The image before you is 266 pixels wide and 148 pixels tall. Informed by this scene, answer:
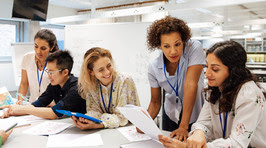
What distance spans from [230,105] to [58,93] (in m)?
1.41

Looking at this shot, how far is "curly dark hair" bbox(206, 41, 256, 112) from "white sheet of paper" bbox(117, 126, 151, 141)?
1.65ft

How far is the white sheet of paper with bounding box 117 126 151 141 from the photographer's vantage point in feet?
4.54

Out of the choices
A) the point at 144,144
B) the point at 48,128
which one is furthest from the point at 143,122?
the point at 48,128

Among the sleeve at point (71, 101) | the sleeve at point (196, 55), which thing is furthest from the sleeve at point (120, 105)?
the sleeve at point (196, 55)

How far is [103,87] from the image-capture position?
1698 mm

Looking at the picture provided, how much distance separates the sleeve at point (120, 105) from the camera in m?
1.58

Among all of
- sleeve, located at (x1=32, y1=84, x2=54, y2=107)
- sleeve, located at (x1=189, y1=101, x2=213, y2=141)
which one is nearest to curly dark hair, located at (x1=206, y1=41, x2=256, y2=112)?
sleeve, located at (x1=189, y1=101, x2=213, y2=141)

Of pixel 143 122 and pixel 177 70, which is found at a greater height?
pixel 177 70

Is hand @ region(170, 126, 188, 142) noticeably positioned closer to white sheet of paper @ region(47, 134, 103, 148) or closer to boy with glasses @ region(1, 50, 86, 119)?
white sheet of paper @ region(47, 134, 103, 148)

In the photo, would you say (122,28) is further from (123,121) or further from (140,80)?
(123,121)

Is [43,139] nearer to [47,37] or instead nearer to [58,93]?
[58,93]

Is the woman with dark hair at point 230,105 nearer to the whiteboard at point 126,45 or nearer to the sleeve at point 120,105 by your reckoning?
the sleeve at point 120,105

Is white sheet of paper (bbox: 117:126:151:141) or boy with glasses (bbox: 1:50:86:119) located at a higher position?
boy with glasses (bbox: 1:50:86:119)

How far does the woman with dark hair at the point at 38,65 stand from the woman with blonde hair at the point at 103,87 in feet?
2.84
